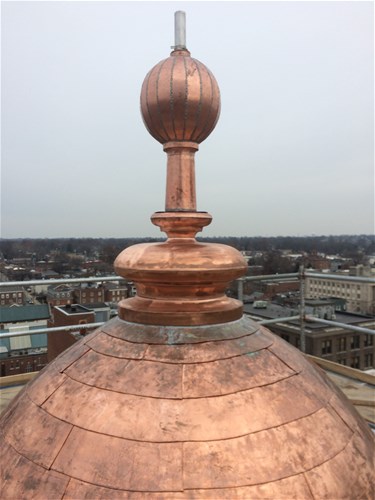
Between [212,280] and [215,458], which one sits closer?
[215,458]

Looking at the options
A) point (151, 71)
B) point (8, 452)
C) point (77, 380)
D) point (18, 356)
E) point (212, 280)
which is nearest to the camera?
point (8, 452)

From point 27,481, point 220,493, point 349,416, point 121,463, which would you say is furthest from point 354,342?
point 27,481

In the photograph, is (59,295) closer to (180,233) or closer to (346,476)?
(180,233)

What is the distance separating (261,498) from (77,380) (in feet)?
4.18

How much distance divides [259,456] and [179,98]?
7.78 feet

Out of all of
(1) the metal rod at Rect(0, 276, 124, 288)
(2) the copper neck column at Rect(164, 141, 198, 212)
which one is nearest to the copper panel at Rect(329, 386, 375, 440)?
(2) the copper neck column at Rect(164, 141, 198, 212)

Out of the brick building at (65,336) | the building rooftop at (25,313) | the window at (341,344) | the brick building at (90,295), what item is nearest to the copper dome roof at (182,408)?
the brick building at (65,336)

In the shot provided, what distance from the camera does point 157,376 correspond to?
8.42 feet

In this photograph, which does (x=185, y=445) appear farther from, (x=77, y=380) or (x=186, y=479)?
(x=77, y=380)

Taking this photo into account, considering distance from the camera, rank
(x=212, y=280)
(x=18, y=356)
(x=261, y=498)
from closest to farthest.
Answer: (x=261, y=498), (x=212, y=280), (x=18, y=356)

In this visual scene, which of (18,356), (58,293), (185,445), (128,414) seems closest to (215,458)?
(185,445)

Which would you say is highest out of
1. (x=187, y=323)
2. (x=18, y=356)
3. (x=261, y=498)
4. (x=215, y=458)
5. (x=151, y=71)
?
(x=151, y=71)

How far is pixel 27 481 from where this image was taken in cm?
228

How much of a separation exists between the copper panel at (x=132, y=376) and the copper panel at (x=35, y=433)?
0.29 meters
